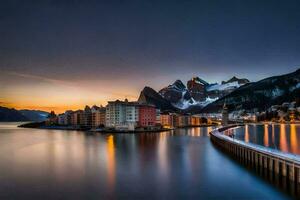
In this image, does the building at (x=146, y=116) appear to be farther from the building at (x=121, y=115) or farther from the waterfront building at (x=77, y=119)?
the waterfront building at (x=77, y=119)

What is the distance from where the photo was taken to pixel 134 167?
120ft

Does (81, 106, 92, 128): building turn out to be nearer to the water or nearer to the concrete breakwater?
the water

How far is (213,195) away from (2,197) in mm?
14871

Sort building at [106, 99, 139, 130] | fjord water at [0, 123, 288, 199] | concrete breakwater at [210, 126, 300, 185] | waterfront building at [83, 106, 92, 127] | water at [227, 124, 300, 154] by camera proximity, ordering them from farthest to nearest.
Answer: waterfront building at [83, 106, 92, 127]
building at [106, 99, 139, 130]
water at [227, 124, 300, 154]
fjord water at [0, 123, 288, 199]
concrete breakwater at [210, 126, 300, 185]

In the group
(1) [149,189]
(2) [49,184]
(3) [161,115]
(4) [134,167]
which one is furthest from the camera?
(3) [161,115]

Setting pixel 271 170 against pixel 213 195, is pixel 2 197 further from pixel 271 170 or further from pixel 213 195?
pixel 271 170

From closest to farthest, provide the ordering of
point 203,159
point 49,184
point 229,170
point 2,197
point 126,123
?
point 2,197, point 49,184, point 229,170, point 203,159, point 126,123

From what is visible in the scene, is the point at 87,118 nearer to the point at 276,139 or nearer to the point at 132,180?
the point at 276,139

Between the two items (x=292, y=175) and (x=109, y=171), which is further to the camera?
(x=109, y=171)

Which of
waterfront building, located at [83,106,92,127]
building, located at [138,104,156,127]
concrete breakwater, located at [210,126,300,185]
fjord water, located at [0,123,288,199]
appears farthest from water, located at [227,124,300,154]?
waterfront building, located at [83,106,92,127]

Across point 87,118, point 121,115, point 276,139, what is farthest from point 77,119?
point 276,139

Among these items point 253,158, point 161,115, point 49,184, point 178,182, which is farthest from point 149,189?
point 161,115

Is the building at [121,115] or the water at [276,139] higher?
the building at [121,115]

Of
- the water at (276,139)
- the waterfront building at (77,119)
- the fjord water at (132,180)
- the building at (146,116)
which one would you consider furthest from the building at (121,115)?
the fjord water at (132,180)
